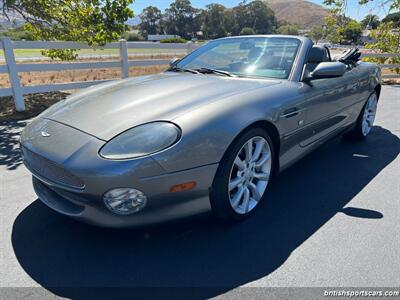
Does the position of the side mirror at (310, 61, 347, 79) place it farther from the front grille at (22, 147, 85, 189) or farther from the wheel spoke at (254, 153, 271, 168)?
the front grille at (22, 147, 85, 189)

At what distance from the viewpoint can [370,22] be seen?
1437 centimetres

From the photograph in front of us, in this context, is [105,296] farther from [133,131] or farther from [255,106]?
[255,106]

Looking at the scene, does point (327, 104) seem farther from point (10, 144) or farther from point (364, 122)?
point (10, 144)

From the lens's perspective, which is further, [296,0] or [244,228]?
[296,0]

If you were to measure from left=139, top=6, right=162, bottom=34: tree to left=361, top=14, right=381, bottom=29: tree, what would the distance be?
8785 centimetres

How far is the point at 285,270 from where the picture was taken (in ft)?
6.73

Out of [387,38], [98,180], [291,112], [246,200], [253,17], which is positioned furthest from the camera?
[253,17]

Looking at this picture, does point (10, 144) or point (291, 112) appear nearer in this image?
point (291, 112)

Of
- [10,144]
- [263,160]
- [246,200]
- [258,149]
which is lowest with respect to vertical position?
[10,144]

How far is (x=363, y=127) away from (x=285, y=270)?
11.0 feet

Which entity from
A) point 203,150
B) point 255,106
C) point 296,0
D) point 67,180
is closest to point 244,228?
point 203,150

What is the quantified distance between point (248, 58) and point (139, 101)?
146 centimetres

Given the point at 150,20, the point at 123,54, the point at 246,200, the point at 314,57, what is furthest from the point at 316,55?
the point at 150,20

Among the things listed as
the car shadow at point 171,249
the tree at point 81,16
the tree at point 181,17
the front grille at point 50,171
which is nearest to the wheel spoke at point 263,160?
the car shadow at point 171,249
